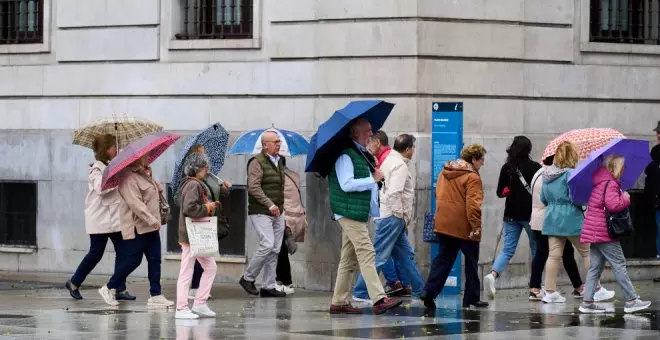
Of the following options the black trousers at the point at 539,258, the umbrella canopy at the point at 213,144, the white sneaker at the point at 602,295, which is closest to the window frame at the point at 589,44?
the black trousers at the point at 539,258

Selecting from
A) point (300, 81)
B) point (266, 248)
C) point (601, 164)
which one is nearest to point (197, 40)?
point (300, 81)

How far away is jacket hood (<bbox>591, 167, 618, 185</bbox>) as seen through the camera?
52.1 feet

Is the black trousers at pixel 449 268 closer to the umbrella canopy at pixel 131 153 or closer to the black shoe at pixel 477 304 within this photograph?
the black shoe at pixel 477 304

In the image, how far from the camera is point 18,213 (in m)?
21.5

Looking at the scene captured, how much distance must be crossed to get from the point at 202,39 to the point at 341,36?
86.2 inches

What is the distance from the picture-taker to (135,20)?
20.5 m

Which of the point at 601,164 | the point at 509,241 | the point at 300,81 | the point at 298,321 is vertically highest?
the point at 300,81

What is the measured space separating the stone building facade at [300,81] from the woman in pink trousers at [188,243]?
11.5 ft

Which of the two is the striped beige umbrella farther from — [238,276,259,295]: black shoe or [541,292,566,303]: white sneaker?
[541,292,566,303]: white sneaker

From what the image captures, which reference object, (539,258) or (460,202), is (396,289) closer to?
(539,258)

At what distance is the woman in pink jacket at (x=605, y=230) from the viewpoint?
1580 cm

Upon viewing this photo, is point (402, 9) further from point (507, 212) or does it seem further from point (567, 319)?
point (567, 319)

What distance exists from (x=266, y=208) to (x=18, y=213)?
518 cm

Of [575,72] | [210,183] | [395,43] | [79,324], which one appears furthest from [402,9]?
[79,324]
